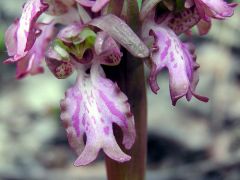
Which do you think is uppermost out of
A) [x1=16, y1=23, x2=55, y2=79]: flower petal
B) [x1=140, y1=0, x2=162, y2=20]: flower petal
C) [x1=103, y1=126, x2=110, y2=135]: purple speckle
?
[x1=140, y1=0, x2=162, y2=20]: flower petal

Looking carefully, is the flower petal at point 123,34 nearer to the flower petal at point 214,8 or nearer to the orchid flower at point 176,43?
the orchid flower at point 176,43

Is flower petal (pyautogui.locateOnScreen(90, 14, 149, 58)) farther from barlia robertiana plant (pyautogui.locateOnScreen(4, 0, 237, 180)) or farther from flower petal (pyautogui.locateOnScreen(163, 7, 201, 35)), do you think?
flower petal (pyautogui.locateOnScreen(163, 7, 201, 35))

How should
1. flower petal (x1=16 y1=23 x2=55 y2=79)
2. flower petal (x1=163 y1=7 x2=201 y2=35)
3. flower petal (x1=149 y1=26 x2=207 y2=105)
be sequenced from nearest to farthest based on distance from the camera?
flower petal (x1=149 y1=26 x2=207 y2=105), flower petal (x1=163 y1=7 x2=201 y2=35), flower petal (x1=16 y1=23 x2=55 y2=79)

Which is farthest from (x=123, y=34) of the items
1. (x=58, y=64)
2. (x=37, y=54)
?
(x=37, y=54)

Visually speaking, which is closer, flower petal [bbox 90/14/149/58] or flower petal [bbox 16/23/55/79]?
flower petal [bbox 90/14/149/58]

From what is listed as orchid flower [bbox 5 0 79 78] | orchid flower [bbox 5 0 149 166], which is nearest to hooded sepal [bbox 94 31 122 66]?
orchid flower [bbox 5 0 149 166]

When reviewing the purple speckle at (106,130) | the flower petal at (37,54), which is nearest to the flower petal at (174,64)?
the purple speckle at (106,130)

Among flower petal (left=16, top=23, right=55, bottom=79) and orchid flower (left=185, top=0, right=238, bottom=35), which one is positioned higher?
orchid flower (left=185, top=0, right=238, bottom=35)
